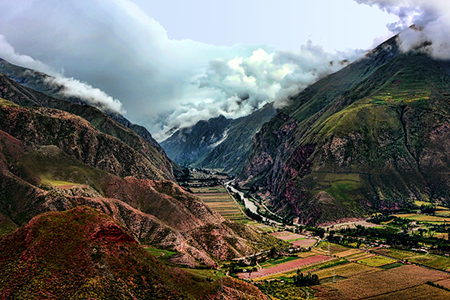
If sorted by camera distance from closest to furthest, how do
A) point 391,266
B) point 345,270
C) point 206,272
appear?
point 206,272, point 345,270, point 391,266

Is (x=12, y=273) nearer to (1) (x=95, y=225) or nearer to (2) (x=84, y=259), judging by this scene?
(2) (x=84, y=259)

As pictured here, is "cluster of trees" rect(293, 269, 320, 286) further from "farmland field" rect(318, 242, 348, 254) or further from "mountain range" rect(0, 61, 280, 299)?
"farmland field" rect(318, 242, 348, 254)

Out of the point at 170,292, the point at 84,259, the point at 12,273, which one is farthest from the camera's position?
the point at 170,292

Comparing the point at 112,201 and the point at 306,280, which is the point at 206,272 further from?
the point at 112,201

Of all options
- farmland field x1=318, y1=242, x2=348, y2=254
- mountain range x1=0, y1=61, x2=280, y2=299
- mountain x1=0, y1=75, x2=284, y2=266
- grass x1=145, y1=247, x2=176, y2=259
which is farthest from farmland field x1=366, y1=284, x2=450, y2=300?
grass x1=145, y1=247, x2=176, y2=259

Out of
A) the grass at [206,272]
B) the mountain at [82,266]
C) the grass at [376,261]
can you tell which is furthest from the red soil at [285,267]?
the mountain at [82,266]

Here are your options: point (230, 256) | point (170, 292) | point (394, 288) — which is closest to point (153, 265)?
point (170, 292)

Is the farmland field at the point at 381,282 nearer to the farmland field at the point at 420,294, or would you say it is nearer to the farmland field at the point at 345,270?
the farmland field at the point at 420,294

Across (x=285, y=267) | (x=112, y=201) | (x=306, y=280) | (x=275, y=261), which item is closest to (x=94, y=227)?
(x=112, y=201)
